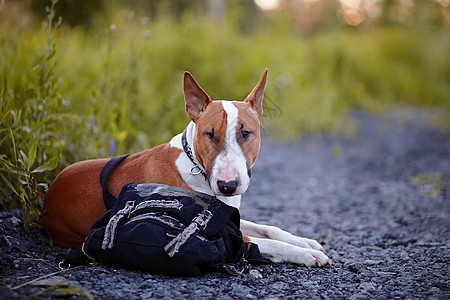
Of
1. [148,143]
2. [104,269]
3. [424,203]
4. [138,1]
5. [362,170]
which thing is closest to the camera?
[104,269]

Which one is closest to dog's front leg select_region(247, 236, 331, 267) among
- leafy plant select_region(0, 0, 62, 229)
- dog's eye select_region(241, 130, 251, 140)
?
dog's eye select_region(241, 130, 251, 140)

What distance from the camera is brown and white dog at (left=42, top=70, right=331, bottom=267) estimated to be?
258 centimetres

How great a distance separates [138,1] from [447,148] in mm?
5779

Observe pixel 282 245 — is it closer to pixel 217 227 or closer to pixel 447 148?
pixel 217 227

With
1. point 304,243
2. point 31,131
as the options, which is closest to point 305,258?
point 304,243

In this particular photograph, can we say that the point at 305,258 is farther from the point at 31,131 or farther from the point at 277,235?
the point at 31,131

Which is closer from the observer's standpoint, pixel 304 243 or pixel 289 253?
pixel 289 253

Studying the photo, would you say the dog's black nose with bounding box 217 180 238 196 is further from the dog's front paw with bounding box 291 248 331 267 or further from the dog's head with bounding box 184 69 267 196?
the dog's front paw with bounding box 291 248 331 267

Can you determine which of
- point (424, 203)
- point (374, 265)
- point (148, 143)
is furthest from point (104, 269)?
point (424, 203)

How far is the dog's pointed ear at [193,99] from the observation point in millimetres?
2785

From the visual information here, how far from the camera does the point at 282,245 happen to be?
8.92 ft

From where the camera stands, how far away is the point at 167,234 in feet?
7.49

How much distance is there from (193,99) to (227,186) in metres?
0.72

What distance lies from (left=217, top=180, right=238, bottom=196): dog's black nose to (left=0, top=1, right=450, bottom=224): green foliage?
1153 mm
